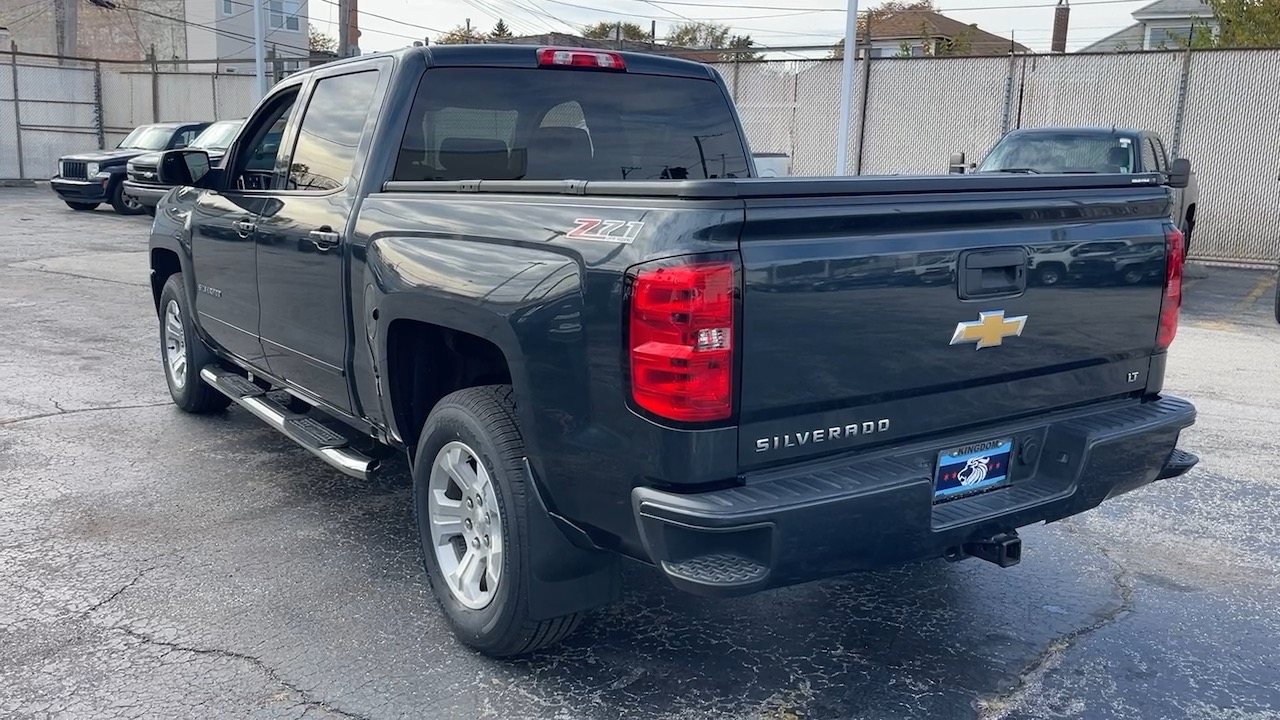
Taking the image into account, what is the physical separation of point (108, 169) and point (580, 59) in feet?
59.8

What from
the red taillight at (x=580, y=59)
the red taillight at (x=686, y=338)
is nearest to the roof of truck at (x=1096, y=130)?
the red taillight at (x=580, y=59)

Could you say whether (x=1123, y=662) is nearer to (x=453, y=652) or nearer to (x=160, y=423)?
(x=453, y=652)

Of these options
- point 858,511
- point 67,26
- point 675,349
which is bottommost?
point 858,511

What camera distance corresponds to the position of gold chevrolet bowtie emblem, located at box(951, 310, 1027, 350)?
3.29m

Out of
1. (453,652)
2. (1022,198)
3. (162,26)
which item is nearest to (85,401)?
(453,652)

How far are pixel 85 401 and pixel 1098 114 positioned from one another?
14.8 metres

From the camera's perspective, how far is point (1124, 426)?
3.66 meters

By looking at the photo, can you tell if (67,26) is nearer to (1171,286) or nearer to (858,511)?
(1171,286)

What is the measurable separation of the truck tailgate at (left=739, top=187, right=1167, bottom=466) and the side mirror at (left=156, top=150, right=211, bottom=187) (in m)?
3.83

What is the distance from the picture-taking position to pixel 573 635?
12.8ft

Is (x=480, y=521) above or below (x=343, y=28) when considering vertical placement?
below

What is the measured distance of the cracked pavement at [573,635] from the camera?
3.45 metres

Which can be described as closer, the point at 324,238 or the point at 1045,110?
the point at 324,238

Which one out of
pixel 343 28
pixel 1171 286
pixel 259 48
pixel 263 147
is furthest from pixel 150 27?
pixel 1171 286
